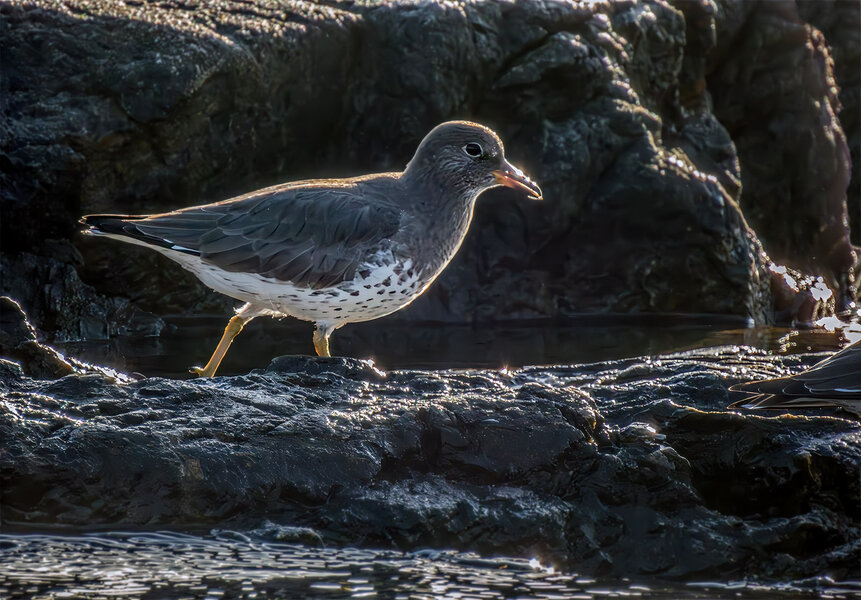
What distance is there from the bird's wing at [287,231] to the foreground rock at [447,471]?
158 centimetres

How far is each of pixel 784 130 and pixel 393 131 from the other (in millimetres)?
6267

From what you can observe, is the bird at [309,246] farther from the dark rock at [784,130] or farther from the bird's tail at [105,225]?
the dark rock at [784,130]

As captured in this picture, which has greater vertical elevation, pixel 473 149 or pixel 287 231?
pixel 473 149

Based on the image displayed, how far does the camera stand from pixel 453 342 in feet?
33.3

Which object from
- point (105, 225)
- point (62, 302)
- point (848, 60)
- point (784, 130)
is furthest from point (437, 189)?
point (848, 60)

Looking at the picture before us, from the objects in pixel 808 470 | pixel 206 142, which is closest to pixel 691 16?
pixel 206 142

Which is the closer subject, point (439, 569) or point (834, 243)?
point (439, 569)

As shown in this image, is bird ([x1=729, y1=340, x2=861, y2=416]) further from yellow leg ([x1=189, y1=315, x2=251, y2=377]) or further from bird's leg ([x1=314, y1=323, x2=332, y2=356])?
yellow leg ([x1=189, y1=315, x2=251, y2=377])

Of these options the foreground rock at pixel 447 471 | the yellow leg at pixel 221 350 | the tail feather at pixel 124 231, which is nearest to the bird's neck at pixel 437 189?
the yellow leg at pixel 221 350

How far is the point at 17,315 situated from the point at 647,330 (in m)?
6.60

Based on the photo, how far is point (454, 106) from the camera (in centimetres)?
1172

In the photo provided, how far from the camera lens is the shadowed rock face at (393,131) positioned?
408 inches

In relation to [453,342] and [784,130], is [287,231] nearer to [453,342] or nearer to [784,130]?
[453,342]

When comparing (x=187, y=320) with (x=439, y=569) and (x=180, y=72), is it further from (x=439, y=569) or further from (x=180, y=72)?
(x=439, y=569)
